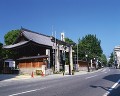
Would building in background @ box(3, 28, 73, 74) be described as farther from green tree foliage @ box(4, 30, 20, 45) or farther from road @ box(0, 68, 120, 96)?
road @ box(0, 68, 120, 96)

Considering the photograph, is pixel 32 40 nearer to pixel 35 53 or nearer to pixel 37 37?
pixel 35 53

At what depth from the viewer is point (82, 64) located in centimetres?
8250

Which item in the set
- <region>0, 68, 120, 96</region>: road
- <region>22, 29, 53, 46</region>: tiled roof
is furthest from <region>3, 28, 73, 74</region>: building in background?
<region>0, 68, 120, 96</region>: road

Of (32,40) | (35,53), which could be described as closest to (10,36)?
(35,53)

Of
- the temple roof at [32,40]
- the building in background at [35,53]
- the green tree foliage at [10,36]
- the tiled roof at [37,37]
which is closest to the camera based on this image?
the building in background at [35,53]

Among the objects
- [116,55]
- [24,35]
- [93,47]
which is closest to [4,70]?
[24,35]

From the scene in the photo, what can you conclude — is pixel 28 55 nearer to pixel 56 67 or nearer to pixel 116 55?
pixel 56 67

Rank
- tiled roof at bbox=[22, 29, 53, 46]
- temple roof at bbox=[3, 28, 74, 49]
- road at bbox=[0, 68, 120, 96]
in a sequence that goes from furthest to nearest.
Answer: tiled roof at bbox=[22, 29, 53, 46] < temple roof at bbox=[3, 28, 74, 49] < road at bbox=[0, 68, 120, 96]

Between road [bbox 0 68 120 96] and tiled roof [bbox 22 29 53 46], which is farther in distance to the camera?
A: tiled roof [bbox 22 29 53 46]

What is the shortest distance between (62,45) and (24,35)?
32.1ft

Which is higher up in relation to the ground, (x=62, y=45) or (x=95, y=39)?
(x=95, y=39)

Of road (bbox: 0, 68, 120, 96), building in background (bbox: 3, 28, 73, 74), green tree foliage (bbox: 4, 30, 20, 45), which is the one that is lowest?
road (bbox: 0, 68, 120, 96)

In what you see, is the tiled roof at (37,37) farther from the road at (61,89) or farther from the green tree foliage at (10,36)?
the road at (61,89)

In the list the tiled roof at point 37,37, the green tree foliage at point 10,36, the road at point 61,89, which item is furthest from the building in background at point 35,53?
the road at point 61,89
